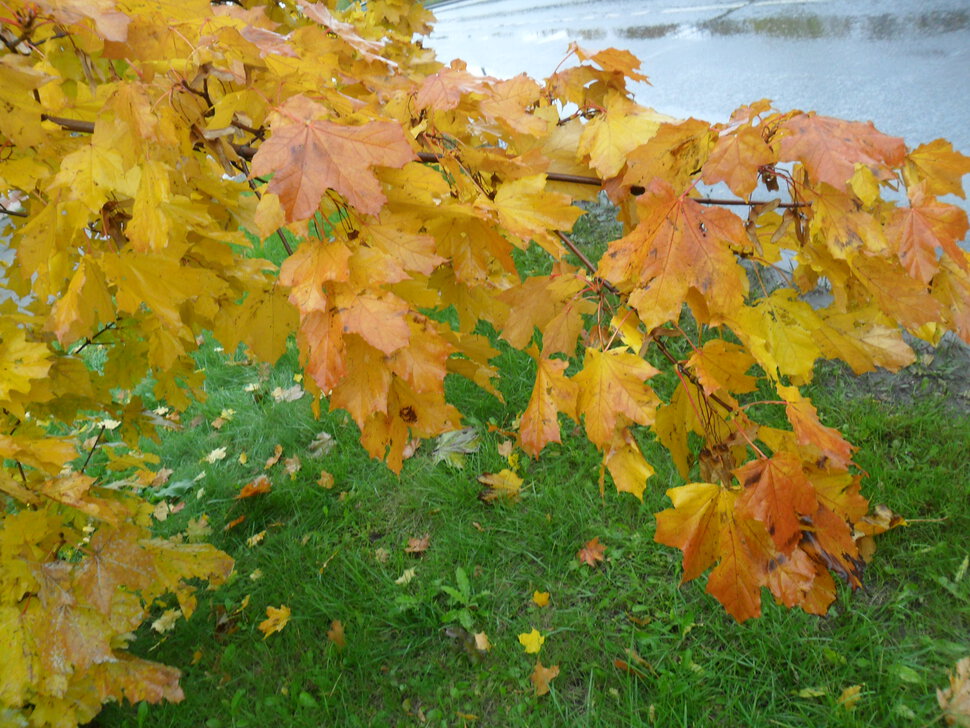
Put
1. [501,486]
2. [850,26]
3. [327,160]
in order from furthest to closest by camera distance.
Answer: [850,26]
[501,486]
[327,160]

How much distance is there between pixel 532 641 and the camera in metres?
2.04

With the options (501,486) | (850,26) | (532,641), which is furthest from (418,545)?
(850,26)

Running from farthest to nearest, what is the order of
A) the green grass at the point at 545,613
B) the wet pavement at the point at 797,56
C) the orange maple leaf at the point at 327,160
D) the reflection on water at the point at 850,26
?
the reflection on water at the point at 850,26 → the wet pavement at the point at 797,56 → the green grass at the point at 545,613 → the orange maple leaf at the point at 327,160

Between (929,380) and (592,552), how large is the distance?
1376 millimetres

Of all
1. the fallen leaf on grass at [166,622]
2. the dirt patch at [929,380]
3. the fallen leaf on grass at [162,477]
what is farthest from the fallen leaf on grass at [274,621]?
the dirt patch at [929,380]

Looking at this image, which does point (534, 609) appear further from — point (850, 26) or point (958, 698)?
point (850, 26)

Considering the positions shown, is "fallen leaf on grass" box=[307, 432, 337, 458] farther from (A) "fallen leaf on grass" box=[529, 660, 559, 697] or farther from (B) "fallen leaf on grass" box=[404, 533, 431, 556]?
(A) "fallen leaf on grass" box=[529, 660, 559, 697]

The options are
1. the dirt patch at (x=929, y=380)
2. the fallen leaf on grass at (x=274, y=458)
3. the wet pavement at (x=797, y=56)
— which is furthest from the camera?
the wet pavement at (x=797, y=56)

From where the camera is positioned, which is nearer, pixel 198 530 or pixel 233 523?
pixel 198 530

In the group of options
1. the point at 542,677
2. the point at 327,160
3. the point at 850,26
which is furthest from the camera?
the point at 850,26

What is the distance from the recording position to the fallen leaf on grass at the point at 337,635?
7.14 ft

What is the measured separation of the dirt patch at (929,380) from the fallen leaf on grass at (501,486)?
4.27 feet

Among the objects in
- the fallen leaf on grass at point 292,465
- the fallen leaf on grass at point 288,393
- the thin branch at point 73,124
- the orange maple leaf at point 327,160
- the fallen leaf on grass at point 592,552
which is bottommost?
the fallen leaf on grass at point 292,465

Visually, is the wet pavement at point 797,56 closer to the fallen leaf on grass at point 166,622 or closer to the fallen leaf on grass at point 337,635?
the fallen leaf on grass at point 337,635
